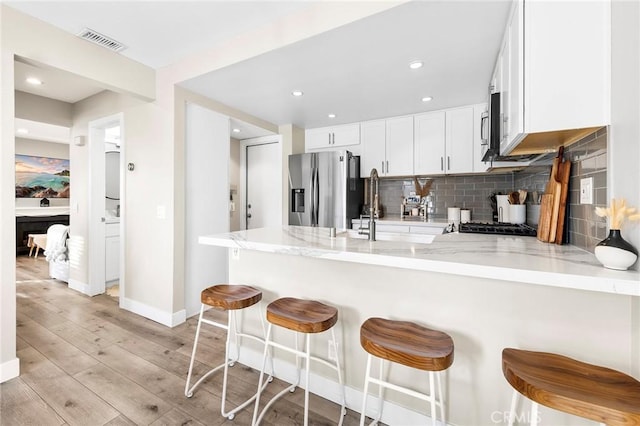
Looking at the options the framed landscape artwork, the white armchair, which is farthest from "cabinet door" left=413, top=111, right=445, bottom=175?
the framed landscape artwork

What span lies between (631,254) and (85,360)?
3.29 metres

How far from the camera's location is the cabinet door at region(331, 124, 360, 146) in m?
3.94

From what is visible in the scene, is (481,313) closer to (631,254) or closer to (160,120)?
(631,254)

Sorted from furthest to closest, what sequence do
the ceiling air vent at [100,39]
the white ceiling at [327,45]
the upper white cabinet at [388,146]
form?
the upper white cabinet at [388,146] → the ceiling air vent at [100,39] → the white ceiling at [327,45]

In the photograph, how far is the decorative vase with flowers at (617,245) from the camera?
95 centimetres

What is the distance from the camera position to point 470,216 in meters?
3.49

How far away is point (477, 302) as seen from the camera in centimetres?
128

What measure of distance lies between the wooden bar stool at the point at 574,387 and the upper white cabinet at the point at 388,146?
283cm

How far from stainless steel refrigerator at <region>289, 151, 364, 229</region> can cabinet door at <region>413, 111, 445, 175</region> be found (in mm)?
828

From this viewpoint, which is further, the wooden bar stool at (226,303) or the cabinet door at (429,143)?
the cabinet door at (429,143)

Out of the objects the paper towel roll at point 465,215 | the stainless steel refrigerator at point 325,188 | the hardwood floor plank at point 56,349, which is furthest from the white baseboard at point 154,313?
the paper towel roll at point 465,215

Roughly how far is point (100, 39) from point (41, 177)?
6.11 metres

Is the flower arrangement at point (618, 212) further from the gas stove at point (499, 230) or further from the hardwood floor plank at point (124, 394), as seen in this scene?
the hardwood floor plank at point (124, 394)

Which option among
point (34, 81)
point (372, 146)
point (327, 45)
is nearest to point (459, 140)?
point (372, 146)
